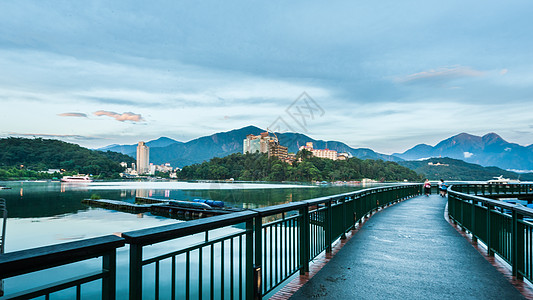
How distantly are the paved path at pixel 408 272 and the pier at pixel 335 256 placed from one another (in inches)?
0.6

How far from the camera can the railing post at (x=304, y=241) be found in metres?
5.14

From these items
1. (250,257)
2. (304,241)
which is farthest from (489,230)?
(250,257)

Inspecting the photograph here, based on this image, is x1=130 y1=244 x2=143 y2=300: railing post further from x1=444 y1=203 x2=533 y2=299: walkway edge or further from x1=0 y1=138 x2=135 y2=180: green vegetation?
x1=0 y1=138 x2=135 y2=180: green vegetation

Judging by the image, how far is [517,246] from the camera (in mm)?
4918

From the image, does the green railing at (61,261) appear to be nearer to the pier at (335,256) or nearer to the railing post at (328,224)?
the pier at (335,256)

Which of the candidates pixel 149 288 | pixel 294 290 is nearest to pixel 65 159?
pixel 149 288

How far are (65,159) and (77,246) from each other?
200 metres

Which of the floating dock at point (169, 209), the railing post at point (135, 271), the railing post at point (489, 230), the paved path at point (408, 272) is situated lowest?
the floating dock at point (169, 209)

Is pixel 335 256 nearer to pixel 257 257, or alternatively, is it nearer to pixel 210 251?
pixel 210 251

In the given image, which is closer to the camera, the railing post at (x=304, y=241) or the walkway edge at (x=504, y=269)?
the walkway edge at (x=504, y=269)

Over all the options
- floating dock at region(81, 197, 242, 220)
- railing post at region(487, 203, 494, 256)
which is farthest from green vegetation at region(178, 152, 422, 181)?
railing post at region(487, 203, 494, 256)

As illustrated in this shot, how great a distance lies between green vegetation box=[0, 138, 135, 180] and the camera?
536 ft

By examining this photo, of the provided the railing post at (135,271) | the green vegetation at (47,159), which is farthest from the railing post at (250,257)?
the green vegetation at (47,159)

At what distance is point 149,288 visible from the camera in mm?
14969
